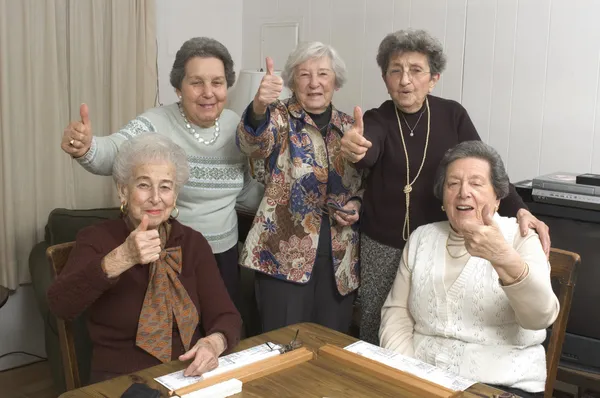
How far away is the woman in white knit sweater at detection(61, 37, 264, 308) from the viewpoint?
7.09ft

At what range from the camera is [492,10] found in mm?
2846

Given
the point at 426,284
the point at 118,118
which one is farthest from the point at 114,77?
the point at 426,284

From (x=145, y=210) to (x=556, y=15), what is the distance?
1.92 m

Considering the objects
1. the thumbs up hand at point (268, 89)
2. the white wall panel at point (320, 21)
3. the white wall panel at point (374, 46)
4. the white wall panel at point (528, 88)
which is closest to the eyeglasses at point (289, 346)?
the thumbs up hand at point (268, 89)

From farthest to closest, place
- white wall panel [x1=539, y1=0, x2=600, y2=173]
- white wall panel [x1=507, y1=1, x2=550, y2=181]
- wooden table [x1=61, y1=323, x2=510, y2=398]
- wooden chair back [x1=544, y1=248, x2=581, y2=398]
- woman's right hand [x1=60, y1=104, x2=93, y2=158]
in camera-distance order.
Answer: white wall panel [x1=507, y1=1, x2=550, y2=181]
white wall panel [x1=539, y1=0, x2=600, y2=173]
woman's right hand [x1=60, y1=104, x2=93, y2=158]
wooden chair back [x1=544, y1=248, x2=581, y2=398]
wooden table [x1=61, y1=323, x2=510, y2=398]

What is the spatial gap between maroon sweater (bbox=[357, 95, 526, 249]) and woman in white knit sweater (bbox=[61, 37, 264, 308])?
490 mm

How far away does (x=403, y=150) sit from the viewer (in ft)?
7.13

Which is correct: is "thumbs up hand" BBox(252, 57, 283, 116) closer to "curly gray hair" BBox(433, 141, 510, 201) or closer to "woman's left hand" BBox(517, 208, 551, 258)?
"curly gray hair" BBox(433, 141, 510, 201)

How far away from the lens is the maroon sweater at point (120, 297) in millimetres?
1616

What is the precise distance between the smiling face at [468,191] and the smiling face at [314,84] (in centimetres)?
58

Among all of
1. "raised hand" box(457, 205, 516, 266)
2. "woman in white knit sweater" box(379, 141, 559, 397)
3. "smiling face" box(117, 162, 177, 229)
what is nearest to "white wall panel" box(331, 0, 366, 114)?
"woman in white knit sweater" box(379, 141, 559, 397)

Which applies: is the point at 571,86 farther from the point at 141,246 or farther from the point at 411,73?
the point at 141,246

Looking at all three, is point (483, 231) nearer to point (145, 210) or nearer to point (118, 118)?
point (145, 210)

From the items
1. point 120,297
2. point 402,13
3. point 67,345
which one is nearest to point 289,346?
point 120,297
